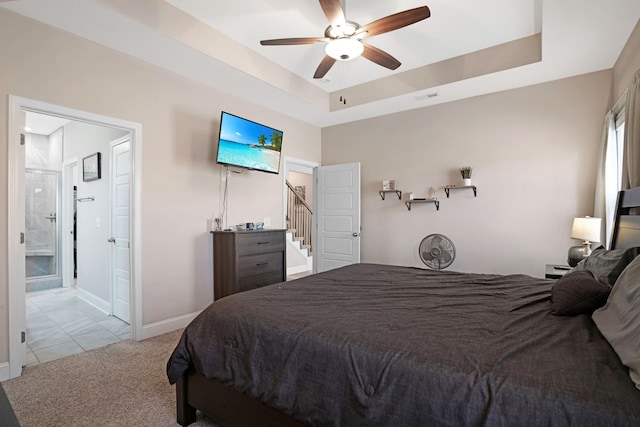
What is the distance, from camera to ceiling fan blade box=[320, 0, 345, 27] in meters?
2.16

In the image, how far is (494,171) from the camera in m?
3.85

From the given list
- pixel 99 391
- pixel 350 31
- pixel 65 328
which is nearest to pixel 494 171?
pixel 350 31

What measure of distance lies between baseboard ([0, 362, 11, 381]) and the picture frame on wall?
8.02 ft

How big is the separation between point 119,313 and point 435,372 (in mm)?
3876

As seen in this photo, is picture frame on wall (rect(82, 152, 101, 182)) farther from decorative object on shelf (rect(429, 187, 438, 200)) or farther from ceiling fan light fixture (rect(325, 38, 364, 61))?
decorative object on shelf (rect(429, 187, 438, 200))

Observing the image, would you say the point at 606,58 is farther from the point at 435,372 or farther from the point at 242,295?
the point at 242,295

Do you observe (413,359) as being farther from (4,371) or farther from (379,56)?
(4,371)

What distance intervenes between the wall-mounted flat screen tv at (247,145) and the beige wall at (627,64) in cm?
341

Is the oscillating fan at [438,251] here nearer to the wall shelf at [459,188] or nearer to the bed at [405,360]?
the wall shelf at [459,188]

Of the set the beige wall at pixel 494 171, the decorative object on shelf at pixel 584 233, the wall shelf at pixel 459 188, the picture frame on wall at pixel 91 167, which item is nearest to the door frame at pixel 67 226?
the picture frame on wall at pixel 91 167

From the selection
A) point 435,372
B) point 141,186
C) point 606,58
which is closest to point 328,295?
point 435,372

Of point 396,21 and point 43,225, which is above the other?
point 396,21

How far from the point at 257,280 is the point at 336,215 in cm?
180

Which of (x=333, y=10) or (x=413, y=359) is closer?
(x=413, y=359)
